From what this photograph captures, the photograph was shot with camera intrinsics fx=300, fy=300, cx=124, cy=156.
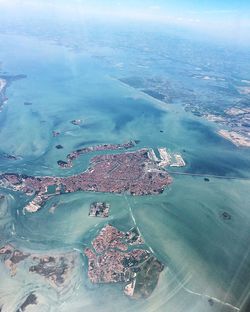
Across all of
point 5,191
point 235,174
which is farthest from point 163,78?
point 5,191

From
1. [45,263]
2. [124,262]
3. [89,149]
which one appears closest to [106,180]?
[89,149]

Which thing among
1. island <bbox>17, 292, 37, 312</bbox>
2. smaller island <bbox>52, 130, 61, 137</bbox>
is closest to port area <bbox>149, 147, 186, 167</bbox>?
smaller island <bbox>52, 130, 61, 137</bbox>

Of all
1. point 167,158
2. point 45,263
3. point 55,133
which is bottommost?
point 55,133

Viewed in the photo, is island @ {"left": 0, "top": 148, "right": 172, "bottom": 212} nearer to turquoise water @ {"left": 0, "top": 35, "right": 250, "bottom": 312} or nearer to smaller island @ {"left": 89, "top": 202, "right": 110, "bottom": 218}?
turquoise water @ {"left": 0, "top": 35, "right": 250, "bottom": 312}

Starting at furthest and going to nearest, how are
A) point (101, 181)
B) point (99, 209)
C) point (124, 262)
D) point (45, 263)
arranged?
point (101, 181) → point (99, 209) → point (124, 262) → point (45, 263)

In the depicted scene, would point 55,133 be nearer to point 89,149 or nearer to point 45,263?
point 89,149

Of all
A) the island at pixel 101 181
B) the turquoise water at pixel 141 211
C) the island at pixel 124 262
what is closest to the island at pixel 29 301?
the turquoise water at pixel 141 211

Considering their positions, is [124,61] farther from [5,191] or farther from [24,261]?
[24,261]

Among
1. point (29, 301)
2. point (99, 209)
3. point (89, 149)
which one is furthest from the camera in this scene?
point (89, 149)
